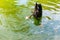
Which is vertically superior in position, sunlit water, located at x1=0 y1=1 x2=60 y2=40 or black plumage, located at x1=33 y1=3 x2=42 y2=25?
black plumage, located at x1=33 y1=3 x2=42 y2=25

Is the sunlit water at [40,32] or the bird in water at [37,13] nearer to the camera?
the sunlit water at [40,32]

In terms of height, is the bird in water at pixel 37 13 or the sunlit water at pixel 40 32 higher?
the bird in water at pixel 37 13

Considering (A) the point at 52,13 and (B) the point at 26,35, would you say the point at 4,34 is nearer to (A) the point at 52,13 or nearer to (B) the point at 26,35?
(B) the point at 26,35

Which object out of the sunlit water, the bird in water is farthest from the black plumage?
the sunlit water

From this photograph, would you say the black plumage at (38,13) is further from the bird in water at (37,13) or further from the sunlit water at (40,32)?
the sunlit water at (40,32)

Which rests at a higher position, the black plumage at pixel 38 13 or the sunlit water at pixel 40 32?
the black plumage at pixel 38 13

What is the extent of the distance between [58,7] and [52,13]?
433mm

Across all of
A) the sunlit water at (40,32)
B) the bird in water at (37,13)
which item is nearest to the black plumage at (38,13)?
the bird in water at (37,13)

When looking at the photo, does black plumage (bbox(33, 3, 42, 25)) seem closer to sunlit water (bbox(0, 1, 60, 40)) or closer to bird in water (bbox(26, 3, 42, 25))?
bird in water (bbox(26, 3, 42, 25))

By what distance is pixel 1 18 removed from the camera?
543 centimetres

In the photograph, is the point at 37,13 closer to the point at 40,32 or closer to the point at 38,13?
the point at 38,13

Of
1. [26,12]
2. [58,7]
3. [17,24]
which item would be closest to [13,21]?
[17,24]

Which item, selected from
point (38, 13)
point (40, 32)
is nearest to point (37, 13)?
point (38, 13)

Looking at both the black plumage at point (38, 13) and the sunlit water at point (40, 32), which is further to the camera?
the black plumage at point (38, 13)
